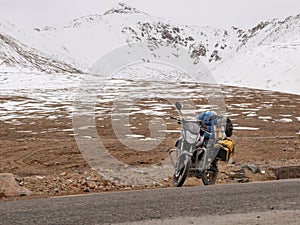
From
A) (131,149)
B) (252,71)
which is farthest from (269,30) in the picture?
(131,149)

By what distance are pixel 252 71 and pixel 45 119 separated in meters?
44.9

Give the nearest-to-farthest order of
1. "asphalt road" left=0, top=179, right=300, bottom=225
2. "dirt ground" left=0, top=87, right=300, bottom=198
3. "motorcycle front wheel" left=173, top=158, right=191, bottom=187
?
1. "asphalt road" left=0, top=179, right=300, bottom=225
2. "motorcycle front wheel" left=173, top=158, right=191, bottom=187
3. "dirt ground" left=0, top=87, right=300, bottom=198

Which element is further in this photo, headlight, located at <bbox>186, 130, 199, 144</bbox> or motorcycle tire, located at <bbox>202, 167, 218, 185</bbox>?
motorcycle tire, located at <bbox>202, 167, 218, 185</bbox>

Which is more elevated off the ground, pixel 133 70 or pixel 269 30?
pixel 269 30

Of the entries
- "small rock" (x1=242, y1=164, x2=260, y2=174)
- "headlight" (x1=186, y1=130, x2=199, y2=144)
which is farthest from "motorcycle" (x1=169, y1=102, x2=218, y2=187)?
"small rock" (x1=242, y1=164, x2=260, y2=174)

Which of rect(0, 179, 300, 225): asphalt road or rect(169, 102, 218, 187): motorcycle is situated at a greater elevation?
rect(169, 102, 218, 187): motorcycle

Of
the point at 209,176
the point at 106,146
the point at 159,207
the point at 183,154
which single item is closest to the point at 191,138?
the point at 183,154

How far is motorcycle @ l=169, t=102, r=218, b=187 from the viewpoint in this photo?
9.02 metres

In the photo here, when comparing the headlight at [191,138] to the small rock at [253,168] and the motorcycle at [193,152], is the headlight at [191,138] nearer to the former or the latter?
the motorcycle at [193,152]

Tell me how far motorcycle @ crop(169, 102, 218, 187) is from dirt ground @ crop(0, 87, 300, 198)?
5.48ft

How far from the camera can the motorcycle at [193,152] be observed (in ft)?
29.6

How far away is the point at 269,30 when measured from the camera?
476 feet

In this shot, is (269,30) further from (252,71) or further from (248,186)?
(248,186)

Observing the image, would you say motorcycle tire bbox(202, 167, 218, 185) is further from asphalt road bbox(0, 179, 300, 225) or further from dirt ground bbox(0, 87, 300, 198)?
asphalt road bbox(0, 179, 300, 225)
